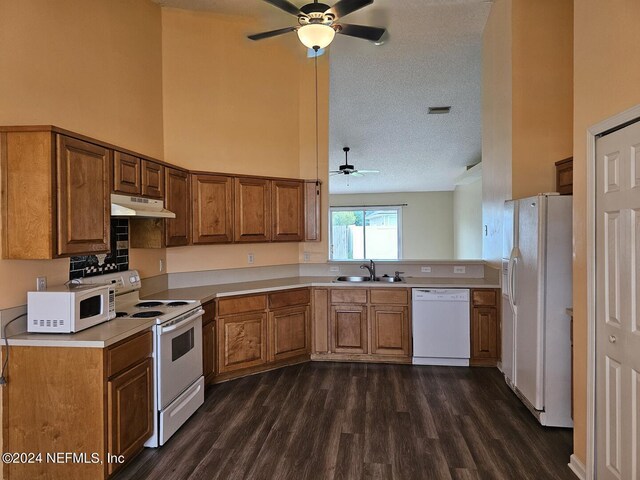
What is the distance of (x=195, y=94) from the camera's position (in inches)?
161

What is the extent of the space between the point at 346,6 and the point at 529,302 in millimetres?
2522

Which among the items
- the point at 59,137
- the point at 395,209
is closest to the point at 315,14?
the point at 59,137

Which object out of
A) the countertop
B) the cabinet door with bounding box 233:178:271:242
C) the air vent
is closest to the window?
the air vent

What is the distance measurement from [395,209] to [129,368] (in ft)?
33.3

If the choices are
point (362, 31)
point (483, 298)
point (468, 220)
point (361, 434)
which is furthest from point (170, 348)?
point (468, 220)

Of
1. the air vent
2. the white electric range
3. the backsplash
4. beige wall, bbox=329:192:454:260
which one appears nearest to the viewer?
the white electric range

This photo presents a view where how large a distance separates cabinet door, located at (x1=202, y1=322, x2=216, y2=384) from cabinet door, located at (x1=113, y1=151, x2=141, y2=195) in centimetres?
132

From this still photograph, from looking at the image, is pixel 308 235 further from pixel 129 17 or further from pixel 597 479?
pixel 597 479

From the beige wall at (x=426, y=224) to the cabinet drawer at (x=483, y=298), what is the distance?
294 inches

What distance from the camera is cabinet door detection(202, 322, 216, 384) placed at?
3.44 m

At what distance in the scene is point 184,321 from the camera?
2.88m

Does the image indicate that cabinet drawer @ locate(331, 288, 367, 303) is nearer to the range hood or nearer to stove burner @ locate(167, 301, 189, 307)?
stove burner @ locate(167, 301, 189, 307)

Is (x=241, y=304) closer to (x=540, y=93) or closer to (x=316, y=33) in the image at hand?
(x=316, y=33)

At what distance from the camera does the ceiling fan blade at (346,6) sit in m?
2.62
